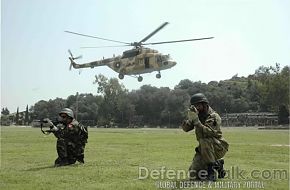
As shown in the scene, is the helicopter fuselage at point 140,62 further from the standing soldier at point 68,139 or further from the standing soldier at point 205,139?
the standing soldier at point 205,139

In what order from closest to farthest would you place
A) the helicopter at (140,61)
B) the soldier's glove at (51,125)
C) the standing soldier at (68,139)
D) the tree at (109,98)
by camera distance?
1. the soldier's glove at (51,125)
2. the standing soldier at (68,139)
3. the helicopter at (140,61)
4. the tree at (109,98)

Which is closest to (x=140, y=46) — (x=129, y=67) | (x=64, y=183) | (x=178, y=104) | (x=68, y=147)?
(x=129, y=67)

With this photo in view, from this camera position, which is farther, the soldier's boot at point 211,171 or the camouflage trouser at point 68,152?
the camouflage trouser at point 68,152

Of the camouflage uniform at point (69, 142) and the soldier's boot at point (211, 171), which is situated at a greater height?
the camouflage uniform at point (69, 142)

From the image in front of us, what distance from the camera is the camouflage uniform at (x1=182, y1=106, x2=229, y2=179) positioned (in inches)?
352

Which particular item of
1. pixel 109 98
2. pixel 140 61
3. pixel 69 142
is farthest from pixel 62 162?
pixel 109 98

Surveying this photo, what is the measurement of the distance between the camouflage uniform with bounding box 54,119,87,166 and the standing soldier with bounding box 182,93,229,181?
3621 millimetres

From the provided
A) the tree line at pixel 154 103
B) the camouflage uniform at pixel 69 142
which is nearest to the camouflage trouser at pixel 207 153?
the camouflage uniform at pixel 69 142

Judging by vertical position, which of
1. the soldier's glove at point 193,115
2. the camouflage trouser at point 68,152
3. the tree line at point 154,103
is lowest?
the camouflage trouser at point 68,152

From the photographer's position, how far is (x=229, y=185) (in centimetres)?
842

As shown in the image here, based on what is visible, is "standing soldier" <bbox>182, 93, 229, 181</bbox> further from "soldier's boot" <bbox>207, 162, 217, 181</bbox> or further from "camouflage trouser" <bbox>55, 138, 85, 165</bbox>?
"camouflage trouser" <bbox>55, 138, 85, 165</bbox>

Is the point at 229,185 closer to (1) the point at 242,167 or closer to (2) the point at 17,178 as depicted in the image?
(1) the point at 242,167

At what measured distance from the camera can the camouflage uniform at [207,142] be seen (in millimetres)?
8945

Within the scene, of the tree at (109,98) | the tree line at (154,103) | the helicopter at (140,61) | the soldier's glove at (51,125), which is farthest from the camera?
the tree at (109,98)
